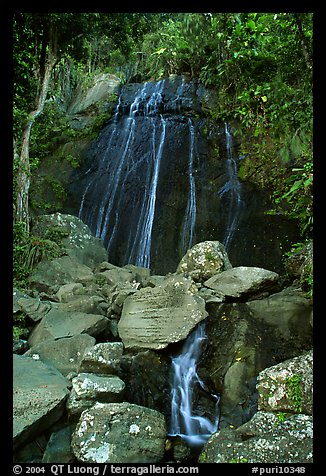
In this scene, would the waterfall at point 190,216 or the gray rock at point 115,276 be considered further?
the waterfall at point 190,216

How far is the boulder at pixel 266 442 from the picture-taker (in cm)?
317

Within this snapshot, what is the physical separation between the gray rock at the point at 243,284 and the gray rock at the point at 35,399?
303 centimetres

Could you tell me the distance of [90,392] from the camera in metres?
4.08

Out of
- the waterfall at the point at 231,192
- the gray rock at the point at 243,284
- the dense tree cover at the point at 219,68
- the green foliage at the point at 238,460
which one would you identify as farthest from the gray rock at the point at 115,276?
the green foliage at the point at 238,460

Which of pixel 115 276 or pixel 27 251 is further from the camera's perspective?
pixel 27 251

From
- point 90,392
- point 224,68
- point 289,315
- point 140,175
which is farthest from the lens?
point 140,175

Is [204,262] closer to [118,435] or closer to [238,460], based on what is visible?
[118,435]

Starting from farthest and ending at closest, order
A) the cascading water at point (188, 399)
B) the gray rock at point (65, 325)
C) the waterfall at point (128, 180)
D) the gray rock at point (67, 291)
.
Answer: the waterfall at point (128, 180) < the gray rock at point (67, 291) < the gray rock at point (65, 325) < the cascading water at point (188, 399)

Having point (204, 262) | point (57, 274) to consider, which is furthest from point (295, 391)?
point (57, 274)

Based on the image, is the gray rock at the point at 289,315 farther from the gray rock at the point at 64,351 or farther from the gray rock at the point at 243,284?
the gray rock at the point at 64,351

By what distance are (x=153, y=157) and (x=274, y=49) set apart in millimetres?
7493

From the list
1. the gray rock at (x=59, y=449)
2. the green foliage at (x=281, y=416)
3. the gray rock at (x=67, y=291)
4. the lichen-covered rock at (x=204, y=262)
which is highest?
the lichen-covered rock at (x=204, y=262)

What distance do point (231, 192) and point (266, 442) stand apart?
8.24m
